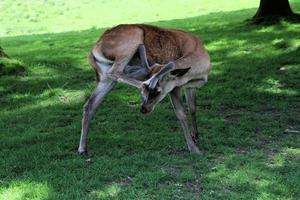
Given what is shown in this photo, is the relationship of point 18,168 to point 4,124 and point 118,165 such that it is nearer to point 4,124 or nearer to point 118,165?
point 118,165

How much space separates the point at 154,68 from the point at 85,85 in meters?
4.22

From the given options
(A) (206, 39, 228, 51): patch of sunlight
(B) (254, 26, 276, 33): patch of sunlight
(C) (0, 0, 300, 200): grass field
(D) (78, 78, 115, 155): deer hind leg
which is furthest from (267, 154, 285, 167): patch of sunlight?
(B) (254, 26, 276, 33): patch of sunlight

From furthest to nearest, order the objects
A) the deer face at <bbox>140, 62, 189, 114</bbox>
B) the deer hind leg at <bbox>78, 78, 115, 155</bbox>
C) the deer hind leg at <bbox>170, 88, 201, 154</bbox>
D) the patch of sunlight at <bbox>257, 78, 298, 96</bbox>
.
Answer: the patch of sunlight at <bbox>257, 78, 298, 96</bbox>, the deer hind leg at <bbox>78, 78, 115, 155</bbox>, the deer hind leg at <bbox>170, 88, 201, 154</bbox>, the deer face at <bbox>140, 62, 189, 114</bbox>

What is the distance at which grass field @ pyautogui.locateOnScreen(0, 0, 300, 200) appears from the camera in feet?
18.7

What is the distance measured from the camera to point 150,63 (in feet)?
22.7

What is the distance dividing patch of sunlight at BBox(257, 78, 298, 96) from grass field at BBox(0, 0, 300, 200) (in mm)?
17

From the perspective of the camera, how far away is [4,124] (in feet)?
27.2

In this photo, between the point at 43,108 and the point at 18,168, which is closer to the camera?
the point at 18,168

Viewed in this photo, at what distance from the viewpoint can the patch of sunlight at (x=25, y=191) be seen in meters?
5.49

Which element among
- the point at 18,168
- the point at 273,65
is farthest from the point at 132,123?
the point at 273,65

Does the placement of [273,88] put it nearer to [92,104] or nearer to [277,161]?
[277,161]

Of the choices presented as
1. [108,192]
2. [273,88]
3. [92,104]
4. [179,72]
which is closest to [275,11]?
[273,88]

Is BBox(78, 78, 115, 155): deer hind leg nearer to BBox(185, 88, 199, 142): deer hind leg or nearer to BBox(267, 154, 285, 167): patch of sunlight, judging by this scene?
BBox(185, 88, 199, 142): deer hind leg

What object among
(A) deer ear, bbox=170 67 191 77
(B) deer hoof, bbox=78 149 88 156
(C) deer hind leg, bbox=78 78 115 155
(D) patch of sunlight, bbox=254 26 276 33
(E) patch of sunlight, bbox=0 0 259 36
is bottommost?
(E) patch of sunlight, bbox=0 0 259 36
